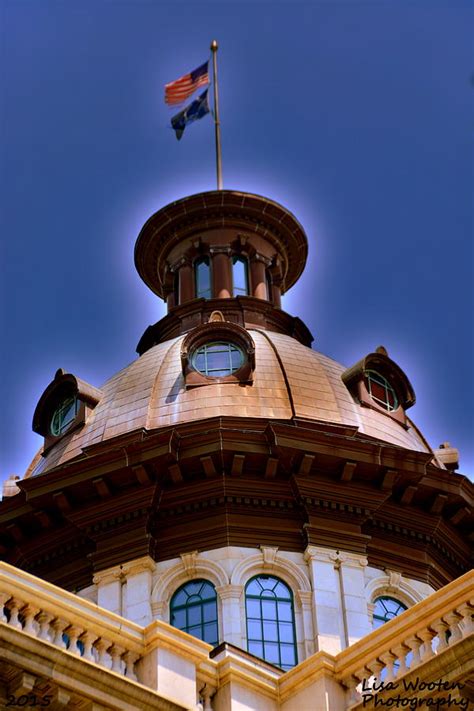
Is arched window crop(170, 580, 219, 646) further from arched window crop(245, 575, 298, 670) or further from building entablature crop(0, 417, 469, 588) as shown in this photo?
building entablature crop(0, 417, 469, 588)

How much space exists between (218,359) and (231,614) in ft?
26.4

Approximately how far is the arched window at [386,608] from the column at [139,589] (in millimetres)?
4650

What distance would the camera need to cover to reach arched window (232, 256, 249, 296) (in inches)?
1738

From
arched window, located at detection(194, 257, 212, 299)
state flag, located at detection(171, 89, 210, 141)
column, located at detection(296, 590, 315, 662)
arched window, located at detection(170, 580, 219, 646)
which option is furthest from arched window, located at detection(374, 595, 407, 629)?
state flag, located at detection(171, 89, 210, 141)

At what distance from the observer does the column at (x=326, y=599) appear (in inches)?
1192

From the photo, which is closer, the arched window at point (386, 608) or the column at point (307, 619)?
the column at point (307, 619)

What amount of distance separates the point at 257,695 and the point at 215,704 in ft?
2.68

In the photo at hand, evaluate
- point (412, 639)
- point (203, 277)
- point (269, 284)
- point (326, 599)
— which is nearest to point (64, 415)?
point (203, 277)

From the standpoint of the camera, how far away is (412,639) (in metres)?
23.0

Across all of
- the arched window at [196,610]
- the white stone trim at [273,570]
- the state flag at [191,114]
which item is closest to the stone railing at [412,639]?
the arched window at [196,610]

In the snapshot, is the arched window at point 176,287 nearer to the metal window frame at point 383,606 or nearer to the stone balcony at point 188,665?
the metal window frame at point 383,606

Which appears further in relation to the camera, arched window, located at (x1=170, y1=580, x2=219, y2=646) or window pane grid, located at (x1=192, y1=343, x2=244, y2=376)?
window pane grid, located at (x1=192, y1=343, x2=244, y2=376)

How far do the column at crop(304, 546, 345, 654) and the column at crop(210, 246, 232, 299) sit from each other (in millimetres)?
12563

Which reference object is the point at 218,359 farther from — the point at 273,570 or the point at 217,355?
the point at 273,570
